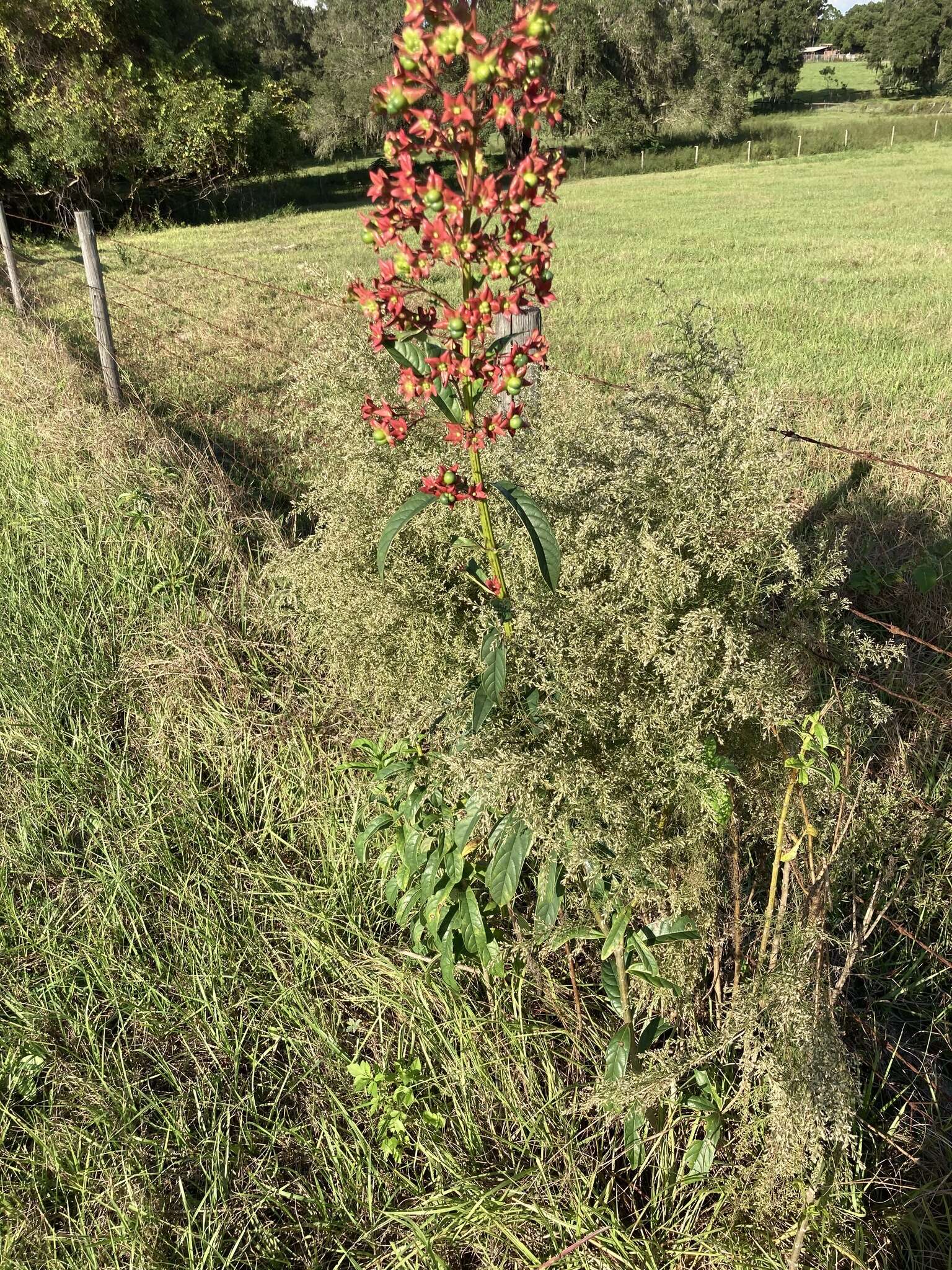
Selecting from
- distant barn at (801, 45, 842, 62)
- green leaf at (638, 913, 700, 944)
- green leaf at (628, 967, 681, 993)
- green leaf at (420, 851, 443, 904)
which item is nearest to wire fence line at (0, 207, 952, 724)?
green leaf at (638, 913, 700, 944)

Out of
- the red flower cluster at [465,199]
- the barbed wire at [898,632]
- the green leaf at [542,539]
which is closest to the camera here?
the red flower cluster at [465,199]

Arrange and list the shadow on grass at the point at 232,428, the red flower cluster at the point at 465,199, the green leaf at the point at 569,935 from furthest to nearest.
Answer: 1. the shadow on grass at the point at 232,428
2. the green leaf at the point at 569,935
3. the red flower cluster at the point at 465,199

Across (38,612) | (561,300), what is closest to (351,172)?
(561,300)

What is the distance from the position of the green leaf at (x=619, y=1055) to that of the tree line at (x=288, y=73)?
230 cm

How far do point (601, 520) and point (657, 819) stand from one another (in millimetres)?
635

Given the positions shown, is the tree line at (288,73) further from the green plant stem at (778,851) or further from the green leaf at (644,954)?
the green leaf at (644,954)

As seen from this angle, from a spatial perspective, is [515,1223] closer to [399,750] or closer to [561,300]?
[399,750]

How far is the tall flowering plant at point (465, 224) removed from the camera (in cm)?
129

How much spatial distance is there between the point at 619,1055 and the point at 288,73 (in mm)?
63935

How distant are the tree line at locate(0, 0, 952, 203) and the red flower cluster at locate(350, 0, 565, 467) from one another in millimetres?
769


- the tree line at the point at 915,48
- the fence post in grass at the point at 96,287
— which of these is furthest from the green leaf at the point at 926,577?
the tree line at the point at 915,48

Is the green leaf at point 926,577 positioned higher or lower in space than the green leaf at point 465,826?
lower

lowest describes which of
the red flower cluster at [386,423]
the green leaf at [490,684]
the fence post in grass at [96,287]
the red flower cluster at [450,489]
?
the green leaf at [490,684]

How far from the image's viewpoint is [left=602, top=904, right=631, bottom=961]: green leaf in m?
1.58
